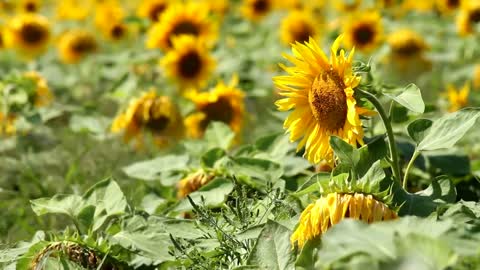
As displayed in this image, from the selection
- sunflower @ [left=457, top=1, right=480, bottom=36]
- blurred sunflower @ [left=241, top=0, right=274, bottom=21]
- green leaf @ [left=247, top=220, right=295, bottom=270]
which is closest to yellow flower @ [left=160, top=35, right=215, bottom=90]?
sunflower @ [left=457, top=1, right=480, bottom=36]

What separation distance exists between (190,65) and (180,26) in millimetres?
364

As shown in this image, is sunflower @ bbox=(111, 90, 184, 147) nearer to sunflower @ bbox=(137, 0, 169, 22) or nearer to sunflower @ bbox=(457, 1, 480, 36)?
sunflower @ bbox=(137, 0, 169, 22)

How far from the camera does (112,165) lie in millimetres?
2721

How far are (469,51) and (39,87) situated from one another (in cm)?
220

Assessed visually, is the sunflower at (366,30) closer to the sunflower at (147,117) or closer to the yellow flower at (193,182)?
the sunflower at (147,117)

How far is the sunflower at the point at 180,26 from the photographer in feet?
12.1

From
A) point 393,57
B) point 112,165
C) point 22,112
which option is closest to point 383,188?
point 112,165

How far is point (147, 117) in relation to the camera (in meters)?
2.88

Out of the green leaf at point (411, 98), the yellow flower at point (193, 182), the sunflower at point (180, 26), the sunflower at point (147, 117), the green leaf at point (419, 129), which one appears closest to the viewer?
the green leaf at point (411, 98)

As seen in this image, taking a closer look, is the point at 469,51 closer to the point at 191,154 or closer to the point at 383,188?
the point at 191,154

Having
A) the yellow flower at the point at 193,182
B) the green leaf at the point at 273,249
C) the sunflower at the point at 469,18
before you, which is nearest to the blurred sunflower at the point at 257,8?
the sunflower at the point at 469,18

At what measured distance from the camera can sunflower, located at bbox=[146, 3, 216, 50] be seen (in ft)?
12.1

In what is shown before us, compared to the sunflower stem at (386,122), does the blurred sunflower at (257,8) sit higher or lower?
lower

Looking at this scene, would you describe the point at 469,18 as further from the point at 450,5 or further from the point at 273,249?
the point at 273,249
